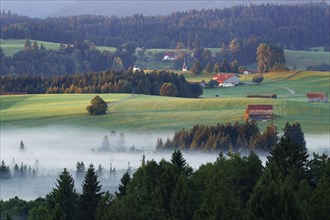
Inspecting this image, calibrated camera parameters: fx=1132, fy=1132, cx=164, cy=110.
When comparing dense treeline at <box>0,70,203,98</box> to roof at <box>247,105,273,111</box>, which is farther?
dense treeline at <box>0,70,203,98</box>

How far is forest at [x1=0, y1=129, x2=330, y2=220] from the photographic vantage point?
40.5 m

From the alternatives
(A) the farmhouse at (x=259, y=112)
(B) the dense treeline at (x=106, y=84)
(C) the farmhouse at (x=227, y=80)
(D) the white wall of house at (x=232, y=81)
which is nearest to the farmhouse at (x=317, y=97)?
(B) the dense treeline at (x=106, y=84)

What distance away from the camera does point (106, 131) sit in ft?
311

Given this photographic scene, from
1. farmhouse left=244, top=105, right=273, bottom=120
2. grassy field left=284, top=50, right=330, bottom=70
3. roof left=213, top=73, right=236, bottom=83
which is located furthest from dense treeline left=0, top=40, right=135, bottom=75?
farmhouse left=244, top=105, right=273, bottom=120

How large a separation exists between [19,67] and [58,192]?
138563mm

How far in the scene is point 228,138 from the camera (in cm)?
8538

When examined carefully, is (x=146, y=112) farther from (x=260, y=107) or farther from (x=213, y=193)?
(x=213, y=193)

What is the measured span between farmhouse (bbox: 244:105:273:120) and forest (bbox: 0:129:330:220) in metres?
44.7

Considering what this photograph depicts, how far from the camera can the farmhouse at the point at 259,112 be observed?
315ft

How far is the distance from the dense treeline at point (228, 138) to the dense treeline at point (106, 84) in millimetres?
34664

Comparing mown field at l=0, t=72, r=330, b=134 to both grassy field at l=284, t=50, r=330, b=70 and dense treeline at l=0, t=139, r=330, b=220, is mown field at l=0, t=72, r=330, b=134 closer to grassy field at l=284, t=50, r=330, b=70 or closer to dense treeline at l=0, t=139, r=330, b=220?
dense treeline at l=0, t=139, r=330, b=220

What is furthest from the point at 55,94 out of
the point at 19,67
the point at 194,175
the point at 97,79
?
the point at 194,175

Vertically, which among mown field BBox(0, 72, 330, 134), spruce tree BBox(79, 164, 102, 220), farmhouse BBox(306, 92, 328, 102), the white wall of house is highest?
spruce tree BBox(79, 164, 102, 220)

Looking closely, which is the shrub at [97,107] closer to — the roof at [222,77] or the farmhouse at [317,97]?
the farmhouse at [317,97]
